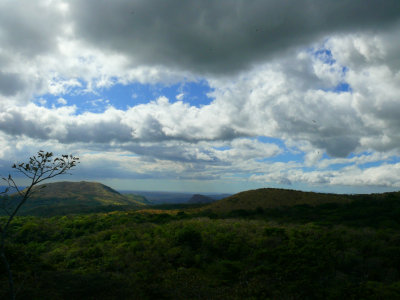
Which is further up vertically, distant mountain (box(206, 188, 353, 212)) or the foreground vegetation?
distant mountain (box(206, 188, 353, 212))

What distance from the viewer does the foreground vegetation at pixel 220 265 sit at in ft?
46.2

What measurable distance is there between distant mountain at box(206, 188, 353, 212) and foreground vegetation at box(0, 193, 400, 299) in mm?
18779

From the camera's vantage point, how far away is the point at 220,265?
60.4ft

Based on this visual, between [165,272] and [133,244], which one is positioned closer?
[165,272]

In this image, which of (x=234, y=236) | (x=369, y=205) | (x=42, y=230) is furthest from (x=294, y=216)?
(x=42, y=230)

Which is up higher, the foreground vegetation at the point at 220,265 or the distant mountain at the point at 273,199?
the distant mountain at the point at 273,199

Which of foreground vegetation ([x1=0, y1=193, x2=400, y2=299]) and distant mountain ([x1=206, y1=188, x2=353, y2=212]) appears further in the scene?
distant mountain ([x1=206, y1=188, x2=353, y2=212])

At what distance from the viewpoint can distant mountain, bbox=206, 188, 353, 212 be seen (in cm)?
4844

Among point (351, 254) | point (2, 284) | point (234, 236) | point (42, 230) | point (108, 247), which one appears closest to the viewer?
point (2, 284)

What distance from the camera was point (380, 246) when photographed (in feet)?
62.7

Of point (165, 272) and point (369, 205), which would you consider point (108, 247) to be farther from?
point (369, 205)

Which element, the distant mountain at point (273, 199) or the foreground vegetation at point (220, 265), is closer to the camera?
the foreground vegetation at point (220, 265)

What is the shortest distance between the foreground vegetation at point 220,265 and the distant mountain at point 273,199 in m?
18.8

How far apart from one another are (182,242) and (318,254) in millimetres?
11950
